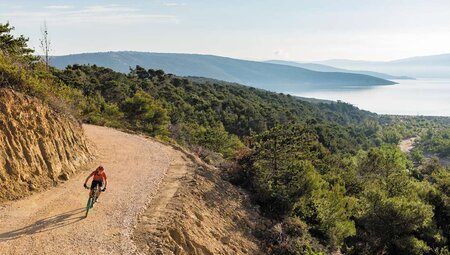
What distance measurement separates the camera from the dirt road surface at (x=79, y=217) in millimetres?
12383

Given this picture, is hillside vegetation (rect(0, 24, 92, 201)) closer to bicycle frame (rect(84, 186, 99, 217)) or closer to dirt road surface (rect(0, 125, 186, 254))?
dirt road surface (rect(0, 125, 186, 254))

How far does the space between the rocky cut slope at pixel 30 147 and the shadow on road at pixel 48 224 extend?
7.19 feet

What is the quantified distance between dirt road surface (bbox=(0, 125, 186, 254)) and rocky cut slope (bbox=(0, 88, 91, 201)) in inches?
25.1

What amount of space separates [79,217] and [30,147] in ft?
14.8

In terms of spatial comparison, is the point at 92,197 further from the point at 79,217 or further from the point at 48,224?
the point at 48,224

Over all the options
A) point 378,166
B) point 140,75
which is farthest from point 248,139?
point 140,75

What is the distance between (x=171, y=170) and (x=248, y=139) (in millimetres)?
7660

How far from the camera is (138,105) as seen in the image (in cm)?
4697

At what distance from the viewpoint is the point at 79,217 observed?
14.5 m

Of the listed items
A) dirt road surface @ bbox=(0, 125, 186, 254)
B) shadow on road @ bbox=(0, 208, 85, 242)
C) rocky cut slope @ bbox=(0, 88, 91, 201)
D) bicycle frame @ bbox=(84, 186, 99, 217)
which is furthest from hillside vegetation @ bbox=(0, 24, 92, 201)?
bicycle frame @ bbox=(84, 186, 99, 217)

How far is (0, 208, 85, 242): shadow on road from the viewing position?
12617mm

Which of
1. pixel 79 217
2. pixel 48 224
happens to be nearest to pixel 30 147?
pixel 79 217

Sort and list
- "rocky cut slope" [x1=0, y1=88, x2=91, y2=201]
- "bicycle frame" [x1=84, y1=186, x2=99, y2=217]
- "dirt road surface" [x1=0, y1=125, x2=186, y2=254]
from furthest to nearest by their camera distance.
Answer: "rocky cut slope" [x1=0, y1=88, x2=91, y2=201] < "bicycle frame" [x1=84, y1=186, x2=99, y2=217] < "dirt road surface" [x1=0, y1=125, x2=186, y2=254]

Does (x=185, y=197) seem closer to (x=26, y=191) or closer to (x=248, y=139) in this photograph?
(x=26, y=191)
